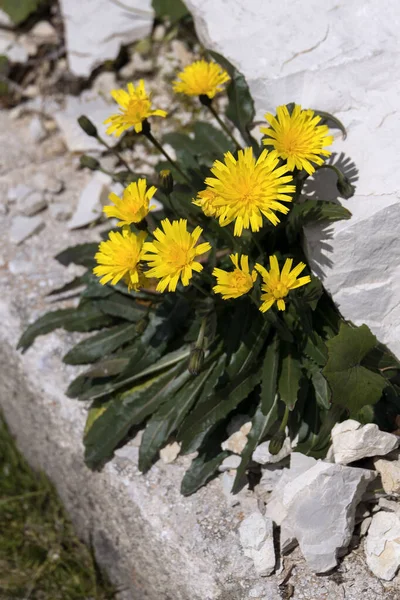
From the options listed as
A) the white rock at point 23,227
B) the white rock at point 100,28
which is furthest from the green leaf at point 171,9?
the white rock at point 23,227

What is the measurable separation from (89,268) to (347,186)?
1231 millimetres

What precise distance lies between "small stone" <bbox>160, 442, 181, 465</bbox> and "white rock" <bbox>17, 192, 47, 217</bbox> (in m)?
1.62

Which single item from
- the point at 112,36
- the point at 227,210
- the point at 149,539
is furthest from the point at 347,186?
the point at 112,36

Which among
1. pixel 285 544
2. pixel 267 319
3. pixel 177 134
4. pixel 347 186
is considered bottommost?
pixel 285 544

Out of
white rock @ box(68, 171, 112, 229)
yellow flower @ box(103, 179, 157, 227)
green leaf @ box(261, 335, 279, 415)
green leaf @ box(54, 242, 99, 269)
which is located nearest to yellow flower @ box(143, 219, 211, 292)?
yellow flower @ box(103, 179, 157, 227)

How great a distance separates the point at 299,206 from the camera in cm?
232

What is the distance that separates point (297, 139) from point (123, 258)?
673mm

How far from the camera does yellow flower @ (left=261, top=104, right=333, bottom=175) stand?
208 cm

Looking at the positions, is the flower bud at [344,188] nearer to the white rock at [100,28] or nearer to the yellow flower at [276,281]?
the yellow flower at [276,281]

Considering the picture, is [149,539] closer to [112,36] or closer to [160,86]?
[160,86]

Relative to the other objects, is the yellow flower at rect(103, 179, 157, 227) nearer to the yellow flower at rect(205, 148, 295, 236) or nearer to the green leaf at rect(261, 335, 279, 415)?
the yellow flower at rect(205, 148, 295, 236)

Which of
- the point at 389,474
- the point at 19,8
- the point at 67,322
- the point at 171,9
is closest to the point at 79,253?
the point at 67,322

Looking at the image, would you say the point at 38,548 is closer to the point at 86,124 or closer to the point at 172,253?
the point at 172,253

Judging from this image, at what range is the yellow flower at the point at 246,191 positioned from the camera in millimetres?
1977
